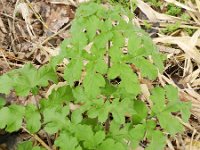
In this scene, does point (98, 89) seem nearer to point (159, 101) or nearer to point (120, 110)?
point (120, 110)

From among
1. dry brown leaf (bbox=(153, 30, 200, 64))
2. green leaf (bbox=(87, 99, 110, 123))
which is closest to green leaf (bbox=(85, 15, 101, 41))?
green leaf (bbox=(87, 99, 110, 123))

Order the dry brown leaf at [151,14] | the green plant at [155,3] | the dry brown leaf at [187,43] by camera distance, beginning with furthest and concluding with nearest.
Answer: the green plant at [155,3]
the dry brown leaf at [151,14]
the dry brown leaf at [187,43]

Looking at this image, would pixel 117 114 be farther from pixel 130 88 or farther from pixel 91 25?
pixel 91 25

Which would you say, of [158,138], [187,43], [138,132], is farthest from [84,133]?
[187,43]

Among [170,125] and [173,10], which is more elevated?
[173,10]

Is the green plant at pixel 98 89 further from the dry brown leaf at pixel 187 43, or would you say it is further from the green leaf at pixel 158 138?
the dry brown leaf at pixel 187 43

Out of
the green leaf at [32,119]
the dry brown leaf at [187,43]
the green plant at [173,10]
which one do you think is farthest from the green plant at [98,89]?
the green plant at [173,10]

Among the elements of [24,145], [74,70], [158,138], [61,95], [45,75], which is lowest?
[24,145]

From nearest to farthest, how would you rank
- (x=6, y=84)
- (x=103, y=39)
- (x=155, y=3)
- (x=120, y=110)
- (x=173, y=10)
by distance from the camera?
1. (x=103, y=39)
2. (x=120, y=110)
3. (x=6, y=84)
4. (x=173, y=10)
5. (x=155, y=3)
